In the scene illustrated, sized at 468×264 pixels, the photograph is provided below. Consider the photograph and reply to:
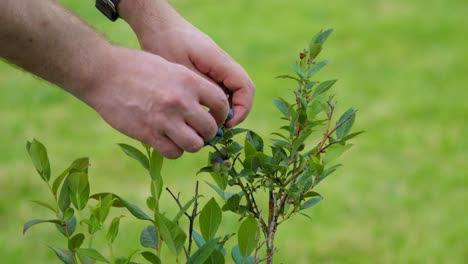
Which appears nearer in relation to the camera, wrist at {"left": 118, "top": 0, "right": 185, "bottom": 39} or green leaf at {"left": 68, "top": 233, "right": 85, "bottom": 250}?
green leaf at {"left": 68, "top": 233, "right": 85, "bottom": 250}

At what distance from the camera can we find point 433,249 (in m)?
4.14

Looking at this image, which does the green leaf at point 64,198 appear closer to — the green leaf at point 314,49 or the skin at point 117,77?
the skin at point 117,77

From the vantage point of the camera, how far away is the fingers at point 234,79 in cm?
180

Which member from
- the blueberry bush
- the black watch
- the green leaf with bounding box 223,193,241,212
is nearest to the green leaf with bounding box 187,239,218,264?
the blueberry bush

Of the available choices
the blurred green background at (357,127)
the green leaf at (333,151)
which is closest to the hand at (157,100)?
the green leaf at (333,151)

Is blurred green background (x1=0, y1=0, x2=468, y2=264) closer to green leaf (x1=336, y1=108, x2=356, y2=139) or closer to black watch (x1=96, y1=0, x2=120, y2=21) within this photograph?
black watch (x1=96, y1=0, x2=120, y2=21)

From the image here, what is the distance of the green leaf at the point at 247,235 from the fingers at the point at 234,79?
28 cm

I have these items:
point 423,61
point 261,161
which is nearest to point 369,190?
point 423,61

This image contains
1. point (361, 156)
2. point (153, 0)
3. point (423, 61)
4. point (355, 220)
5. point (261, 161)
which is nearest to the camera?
point (261, 161)

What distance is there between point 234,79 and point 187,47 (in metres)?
0.15

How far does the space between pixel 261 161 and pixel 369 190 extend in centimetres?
314

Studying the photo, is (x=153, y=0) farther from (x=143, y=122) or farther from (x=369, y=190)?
(x=369, y=190)

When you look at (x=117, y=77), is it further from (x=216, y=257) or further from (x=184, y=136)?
(x=216, y=257)

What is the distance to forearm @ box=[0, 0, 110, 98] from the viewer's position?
1592 millimetres
